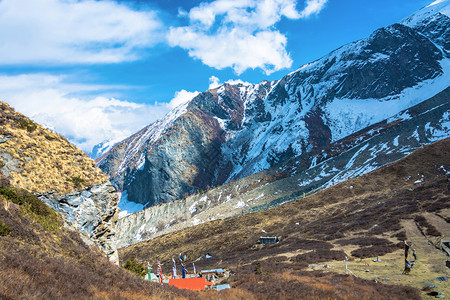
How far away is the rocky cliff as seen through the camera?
1820 cm

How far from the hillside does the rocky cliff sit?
1173 centimetres

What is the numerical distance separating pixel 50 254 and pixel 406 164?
254 ft

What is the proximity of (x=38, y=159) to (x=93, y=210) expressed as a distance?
5.34 m

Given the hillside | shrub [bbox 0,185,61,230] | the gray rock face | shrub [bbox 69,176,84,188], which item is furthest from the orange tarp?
shrub [bbox 0,185,61,230]

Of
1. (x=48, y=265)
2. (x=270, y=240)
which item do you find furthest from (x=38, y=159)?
(x=270, y=240)

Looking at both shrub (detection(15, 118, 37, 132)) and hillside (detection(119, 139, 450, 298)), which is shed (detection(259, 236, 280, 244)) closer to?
hillside (detection(119, 139, 450, 298))

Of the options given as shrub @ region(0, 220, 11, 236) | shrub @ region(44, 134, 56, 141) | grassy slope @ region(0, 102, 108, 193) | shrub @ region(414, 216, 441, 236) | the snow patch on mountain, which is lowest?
shrub @ region(414, 216, 441, 236)

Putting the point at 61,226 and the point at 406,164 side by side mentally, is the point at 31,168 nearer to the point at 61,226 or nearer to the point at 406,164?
the point at 61,226

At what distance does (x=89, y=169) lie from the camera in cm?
2288

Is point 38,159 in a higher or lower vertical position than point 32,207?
higher

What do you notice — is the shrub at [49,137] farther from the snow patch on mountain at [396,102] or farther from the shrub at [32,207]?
the snow patch on mountain at [396,102]

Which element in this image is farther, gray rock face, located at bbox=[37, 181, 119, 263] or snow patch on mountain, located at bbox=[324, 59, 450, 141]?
snow patch on mountain, located at bbox=[324, 59, 450, 141]

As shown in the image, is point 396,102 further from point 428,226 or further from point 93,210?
point 93,210

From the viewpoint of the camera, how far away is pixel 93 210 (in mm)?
21156
